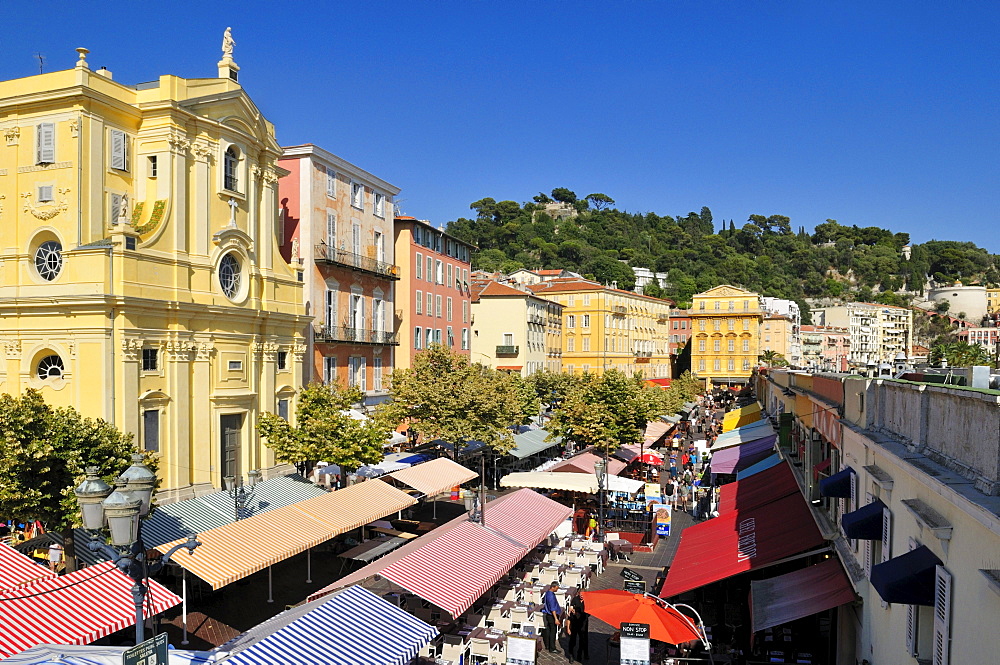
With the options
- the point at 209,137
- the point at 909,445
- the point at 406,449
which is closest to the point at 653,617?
the point at 909,445

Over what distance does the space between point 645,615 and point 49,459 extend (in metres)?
13.7

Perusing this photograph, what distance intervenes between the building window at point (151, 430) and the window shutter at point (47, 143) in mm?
8557

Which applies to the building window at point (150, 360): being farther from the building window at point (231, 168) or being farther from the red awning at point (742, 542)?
the red awning at point (742, 542)

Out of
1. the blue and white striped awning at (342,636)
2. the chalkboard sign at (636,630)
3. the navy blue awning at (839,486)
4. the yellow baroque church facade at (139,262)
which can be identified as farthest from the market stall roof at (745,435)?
the blue and white striped awning at (342,636)

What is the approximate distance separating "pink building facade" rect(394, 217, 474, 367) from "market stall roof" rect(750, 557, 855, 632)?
111ft

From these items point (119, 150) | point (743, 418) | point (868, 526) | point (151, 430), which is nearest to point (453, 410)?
point (151, 430)

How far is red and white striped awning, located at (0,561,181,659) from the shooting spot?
1275 centimetres

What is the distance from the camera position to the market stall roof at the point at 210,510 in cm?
2077

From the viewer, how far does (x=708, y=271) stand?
171750 mm

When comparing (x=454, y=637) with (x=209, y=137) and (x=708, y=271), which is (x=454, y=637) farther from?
(x=708, y=271)

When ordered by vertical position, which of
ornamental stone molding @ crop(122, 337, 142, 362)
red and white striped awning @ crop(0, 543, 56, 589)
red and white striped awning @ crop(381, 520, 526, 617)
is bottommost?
red and white striped awning @ crop(381, 520, 526, 617)

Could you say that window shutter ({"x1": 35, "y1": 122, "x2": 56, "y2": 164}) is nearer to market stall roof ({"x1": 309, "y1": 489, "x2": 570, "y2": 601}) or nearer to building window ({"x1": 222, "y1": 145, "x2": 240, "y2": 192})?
building window ({"x1": 222, "y1": 145, "x2": 240, "y2": 192})

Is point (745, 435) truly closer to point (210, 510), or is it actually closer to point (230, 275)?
point (230, 275)

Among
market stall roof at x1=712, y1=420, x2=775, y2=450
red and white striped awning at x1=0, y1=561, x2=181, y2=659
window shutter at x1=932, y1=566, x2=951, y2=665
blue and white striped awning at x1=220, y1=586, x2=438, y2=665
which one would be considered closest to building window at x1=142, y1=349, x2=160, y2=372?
red and white striped awning at x1=0, y1=561, x2=181, y2=659
